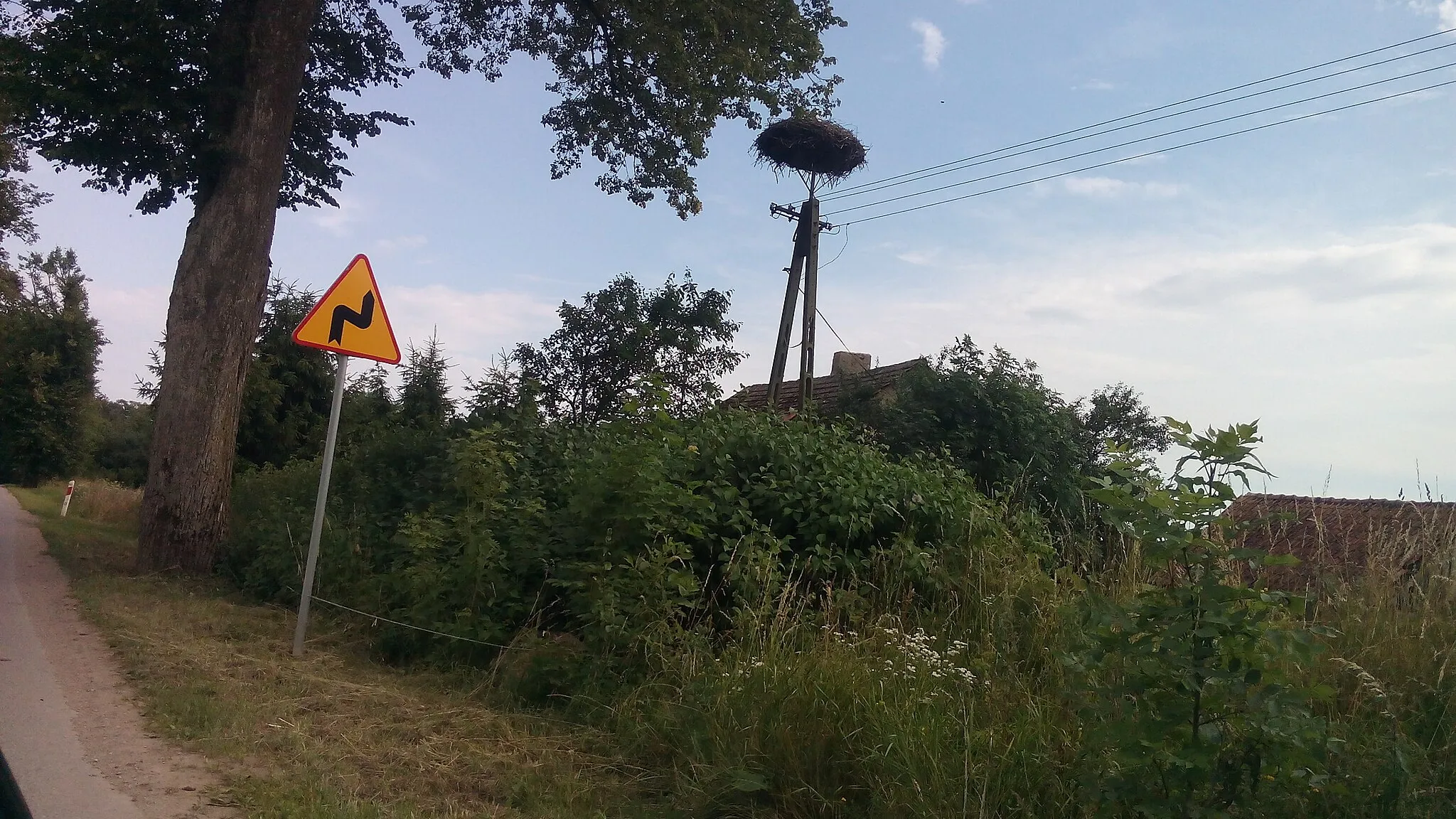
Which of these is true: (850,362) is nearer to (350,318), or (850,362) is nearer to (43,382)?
(350,318)

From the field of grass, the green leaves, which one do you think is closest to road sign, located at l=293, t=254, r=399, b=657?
the field of grass

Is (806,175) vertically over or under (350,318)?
over

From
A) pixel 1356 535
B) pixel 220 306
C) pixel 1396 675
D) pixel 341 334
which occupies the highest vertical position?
pixel 220 306

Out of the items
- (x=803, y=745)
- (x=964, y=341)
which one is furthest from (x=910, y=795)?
(x=964, y=341)

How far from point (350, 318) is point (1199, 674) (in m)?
6.42

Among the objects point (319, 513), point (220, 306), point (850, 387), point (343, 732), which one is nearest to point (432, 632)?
point (319, 513)

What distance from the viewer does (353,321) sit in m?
7.46

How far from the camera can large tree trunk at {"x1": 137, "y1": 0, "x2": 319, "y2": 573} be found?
10.7 m

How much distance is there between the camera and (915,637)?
17.1ft

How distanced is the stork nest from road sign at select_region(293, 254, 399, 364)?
11391mm

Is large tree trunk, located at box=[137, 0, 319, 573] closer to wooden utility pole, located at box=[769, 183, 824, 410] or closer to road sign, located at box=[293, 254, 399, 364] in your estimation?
road sign, located at box=[293, 254, 399, 364]

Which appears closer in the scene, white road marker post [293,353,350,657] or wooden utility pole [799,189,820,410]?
white road marker post [293,353,350,657]

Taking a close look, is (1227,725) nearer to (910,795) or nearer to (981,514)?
(910,795)

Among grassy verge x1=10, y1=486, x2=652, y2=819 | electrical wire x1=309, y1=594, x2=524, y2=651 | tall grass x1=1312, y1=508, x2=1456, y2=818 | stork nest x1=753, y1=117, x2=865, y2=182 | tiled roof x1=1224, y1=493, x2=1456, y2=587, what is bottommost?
grassy verge x1=10, y1=486, x2=652, y2=819
